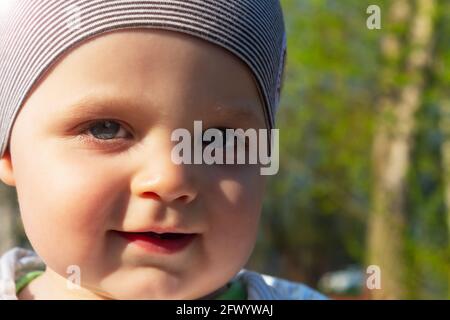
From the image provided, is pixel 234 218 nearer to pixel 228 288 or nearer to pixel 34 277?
pixel 228 288

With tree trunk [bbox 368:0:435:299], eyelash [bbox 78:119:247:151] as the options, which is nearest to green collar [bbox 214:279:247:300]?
eyelash [bbox 78:119:247:151]

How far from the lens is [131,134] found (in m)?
0.95

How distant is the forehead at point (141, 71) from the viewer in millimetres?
923

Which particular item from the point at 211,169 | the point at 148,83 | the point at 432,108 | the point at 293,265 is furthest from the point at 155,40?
the point at 293,265

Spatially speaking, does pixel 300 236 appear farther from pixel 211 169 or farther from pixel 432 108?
pixel 211 169

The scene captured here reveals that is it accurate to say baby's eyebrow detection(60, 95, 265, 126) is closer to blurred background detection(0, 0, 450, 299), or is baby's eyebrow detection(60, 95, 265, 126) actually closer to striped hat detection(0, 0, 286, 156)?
striped hat detection(0, 0, 286, 156)

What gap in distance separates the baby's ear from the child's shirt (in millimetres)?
191

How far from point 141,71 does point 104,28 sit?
0.29 ft

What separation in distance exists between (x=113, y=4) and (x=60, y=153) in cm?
23

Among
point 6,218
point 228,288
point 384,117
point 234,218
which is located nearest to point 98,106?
point 234,218

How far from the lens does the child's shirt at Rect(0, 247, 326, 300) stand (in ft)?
3.87

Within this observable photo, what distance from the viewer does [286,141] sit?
4559 millimetres

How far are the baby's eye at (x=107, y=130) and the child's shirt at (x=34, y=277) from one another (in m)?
0.38

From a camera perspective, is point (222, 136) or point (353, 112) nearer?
point (222, 136)
